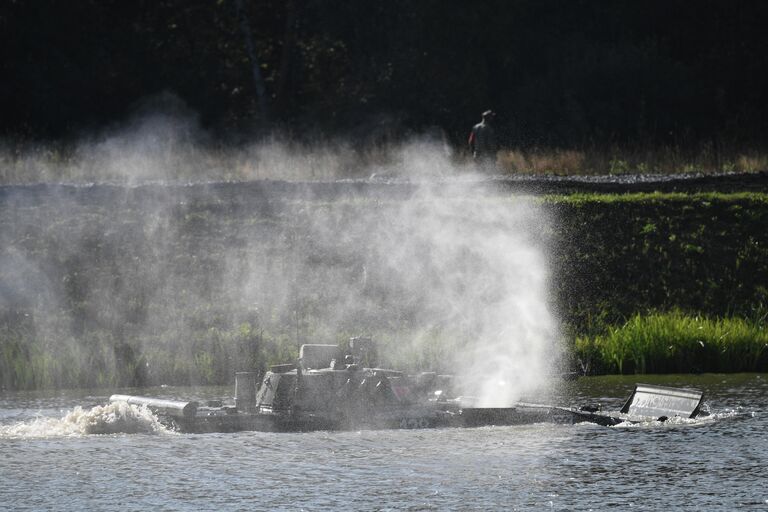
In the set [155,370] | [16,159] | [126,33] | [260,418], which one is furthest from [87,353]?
[126,33]

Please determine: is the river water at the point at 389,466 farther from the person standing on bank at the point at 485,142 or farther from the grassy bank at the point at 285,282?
the person standing on bank at the point at 485,142

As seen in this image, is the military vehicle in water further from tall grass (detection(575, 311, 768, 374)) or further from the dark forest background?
the dark forest background

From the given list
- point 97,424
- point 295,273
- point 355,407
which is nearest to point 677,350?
point 355,407

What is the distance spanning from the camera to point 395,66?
71.6m

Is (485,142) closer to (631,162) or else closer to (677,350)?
(631,162)

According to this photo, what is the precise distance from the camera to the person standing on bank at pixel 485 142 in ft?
169

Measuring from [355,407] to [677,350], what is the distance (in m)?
10.1

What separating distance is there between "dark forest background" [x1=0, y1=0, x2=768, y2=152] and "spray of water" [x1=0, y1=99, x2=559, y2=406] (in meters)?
16.9

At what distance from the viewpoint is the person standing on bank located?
5155 cm

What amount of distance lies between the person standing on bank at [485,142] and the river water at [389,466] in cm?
2228

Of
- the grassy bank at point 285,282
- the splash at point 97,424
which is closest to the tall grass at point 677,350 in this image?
the grassy bank at point 285,282

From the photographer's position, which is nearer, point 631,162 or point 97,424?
point 97,424

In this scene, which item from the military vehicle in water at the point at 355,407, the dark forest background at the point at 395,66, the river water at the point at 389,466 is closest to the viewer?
the river water at the point at 389,466

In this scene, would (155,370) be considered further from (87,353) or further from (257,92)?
(257,92)
